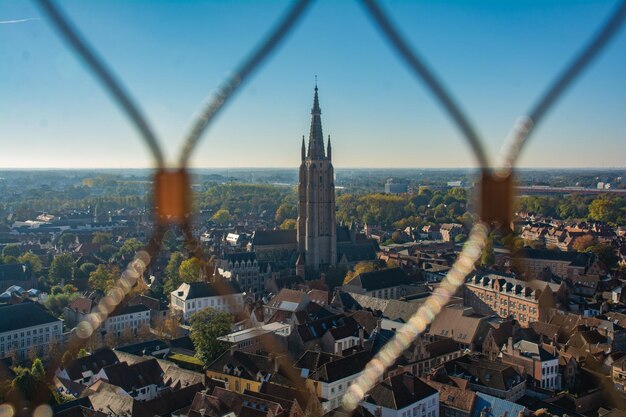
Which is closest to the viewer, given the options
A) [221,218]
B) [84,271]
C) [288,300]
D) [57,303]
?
[288,300]

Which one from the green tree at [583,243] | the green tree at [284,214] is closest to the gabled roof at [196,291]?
the green tree at [583,243]

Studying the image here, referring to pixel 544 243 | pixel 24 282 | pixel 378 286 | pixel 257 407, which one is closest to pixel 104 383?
pixel 257 407

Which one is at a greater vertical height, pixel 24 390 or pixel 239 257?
pixel 24 390

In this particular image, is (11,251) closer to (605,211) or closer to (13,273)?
(13,273)

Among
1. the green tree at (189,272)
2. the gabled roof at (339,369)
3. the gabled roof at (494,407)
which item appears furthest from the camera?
the green tree at (189,272)

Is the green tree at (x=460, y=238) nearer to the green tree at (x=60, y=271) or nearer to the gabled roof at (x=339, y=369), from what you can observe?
the green tree at (x=60, y=271)

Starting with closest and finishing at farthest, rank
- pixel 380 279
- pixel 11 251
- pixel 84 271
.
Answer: pixel 380 279 → pixel 84 271 → pixel 11 251

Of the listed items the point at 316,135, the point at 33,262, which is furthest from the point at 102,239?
the point at 316,135

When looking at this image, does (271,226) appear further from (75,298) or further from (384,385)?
(384,385)
